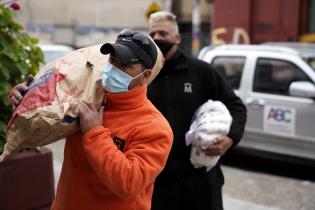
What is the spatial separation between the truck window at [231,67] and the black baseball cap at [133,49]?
5443mm

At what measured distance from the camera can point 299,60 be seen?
6969 millimetres

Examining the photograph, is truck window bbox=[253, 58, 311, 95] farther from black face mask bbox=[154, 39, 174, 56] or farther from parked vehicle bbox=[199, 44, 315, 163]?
black face mask bbox=[154, 39, 174, 56]

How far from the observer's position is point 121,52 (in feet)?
6.57

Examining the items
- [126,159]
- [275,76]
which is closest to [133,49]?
[126,159]

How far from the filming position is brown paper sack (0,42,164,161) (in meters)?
2.01

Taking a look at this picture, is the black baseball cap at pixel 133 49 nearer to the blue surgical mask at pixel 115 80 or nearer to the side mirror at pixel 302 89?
the blue surgical mask at pixel 115 80

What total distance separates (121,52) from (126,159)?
0.43 meters

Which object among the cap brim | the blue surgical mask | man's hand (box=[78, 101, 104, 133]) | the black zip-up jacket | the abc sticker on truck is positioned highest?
the cap brim

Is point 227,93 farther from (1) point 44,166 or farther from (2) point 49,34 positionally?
(2) point 49,34

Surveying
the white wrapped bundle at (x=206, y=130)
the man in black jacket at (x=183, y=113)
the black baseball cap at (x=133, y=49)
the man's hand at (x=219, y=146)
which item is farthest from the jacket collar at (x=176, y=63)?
the black baseball cap at (x=133, y=49)

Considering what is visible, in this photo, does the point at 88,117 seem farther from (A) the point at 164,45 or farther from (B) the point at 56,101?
(A) the point at 164,45

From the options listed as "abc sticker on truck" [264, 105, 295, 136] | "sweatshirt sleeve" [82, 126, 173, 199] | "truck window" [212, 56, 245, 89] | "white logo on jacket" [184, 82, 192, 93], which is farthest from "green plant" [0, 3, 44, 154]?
"truck window" [212, 56, 245, 89]

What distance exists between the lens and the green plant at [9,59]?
3674 millimetres

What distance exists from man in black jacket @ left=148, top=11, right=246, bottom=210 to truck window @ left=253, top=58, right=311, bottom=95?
402 cm
